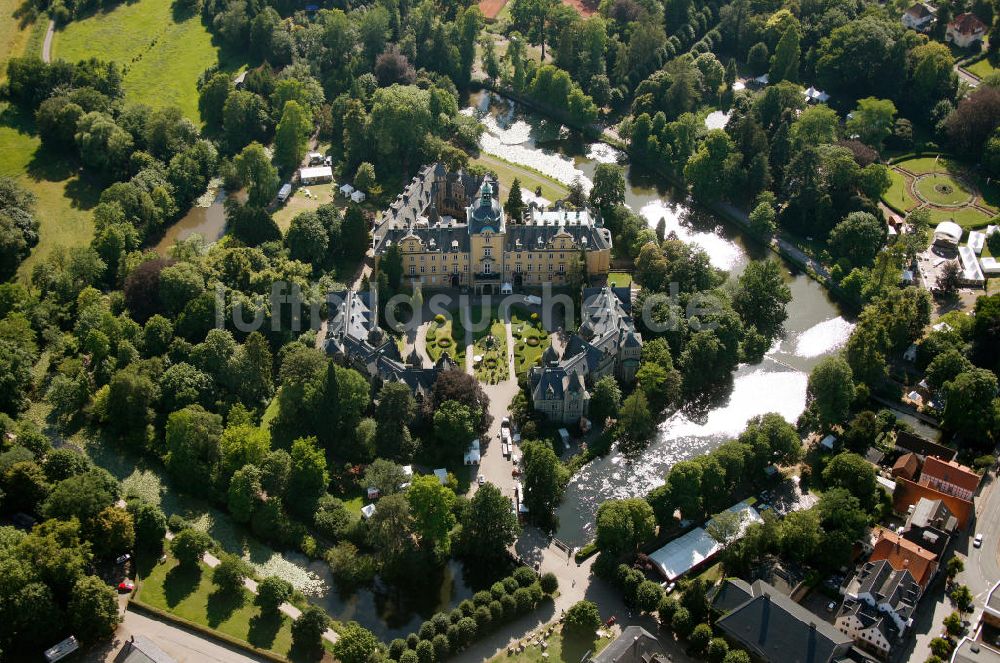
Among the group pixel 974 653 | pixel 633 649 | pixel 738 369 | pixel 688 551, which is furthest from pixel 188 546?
pixel 974 653

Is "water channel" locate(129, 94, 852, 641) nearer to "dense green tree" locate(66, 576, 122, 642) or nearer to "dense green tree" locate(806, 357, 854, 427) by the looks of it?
"dense green tree" locate(806, 357, 854, 427)

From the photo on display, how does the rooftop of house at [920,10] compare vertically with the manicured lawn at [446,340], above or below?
above

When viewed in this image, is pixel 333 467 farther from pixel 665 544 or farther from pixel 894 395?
pixel 894 395

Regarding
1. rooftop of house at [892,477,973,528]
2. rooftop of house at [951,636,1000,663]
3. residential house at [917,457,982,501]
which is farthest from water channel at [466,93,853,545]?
rooftop of house at [951,636,1000,663]

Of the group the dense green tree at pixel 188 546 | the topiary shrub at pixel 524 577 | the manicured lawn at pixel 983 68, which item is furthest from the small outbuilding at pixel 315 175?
the manicured lawn at pixel 983 68

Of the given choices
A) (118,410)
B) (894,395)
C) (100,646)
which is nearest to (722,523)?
(894,395)

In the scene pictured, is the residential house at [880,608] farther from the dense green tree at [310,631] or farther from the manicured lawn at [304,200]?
the manicured lawn at [304,200]
